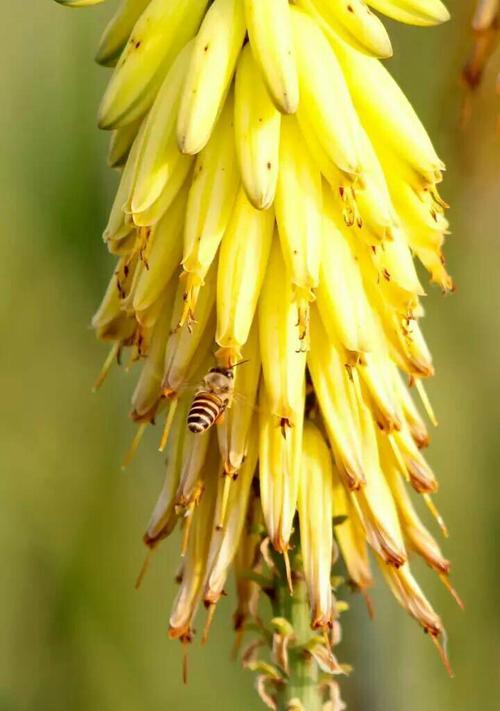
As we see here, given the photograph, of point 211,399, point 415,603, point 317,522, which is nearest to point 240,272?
point 211,399

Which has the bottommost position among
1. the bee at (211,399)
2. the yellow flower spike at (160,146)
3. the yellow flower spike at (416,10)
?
the bee at (211,399)

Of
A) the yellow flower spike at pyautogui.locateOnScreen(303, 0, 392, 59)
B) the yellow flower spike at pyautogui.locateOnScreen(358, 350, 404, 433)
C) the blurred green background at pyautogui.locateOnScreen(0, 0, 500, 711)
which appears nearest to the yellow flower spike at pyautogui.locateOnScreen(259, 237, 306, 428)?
the yellow flower spike at pyautogui.locateOnScreen(358, 350, 404, 433)

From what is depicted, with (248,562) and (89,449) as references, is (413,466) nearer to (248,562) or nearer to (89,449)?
(248,562)

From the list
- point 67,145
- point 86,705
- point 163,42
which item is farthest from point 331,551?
point 67,145

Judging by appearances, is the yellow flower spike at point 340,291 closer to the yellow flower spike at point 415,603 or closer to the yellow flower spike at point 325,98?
the yellow flower spike at point 325,98

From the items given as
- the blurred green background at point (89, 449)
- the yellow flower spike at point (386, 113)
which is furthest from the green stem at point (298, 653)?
the blurred green background at point (89, 449)

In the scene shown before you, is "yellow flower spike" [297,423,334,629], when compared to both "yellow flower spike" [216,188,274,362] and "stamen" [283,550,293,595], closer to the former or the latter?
"stamen" [283,550,293,595]
